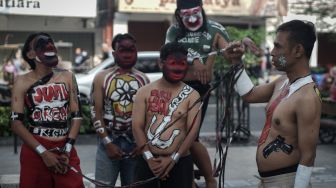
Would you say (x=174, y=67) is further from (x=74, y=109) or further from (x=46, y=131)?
(x=46, y=131)

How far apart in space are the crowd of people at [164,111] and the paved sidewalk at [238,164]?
201 cm

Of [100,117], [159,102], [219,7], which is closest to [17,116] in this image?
[100,117]

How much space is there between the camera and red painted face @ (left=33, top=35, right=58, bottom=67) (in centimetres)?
454

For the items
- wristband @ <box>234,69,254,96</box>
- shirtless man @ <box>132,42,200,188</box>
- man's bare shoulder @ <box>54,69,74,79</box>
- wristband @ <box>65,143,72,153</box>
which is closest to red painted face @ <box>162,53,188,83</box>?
shirtless man @ <box>132,42,200,188</box>

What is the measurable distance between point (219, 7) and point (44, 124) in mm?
20095

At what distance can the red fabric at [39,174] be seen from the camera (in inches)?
173

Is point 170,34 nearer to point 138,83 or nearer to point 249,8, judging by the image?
point 138,83

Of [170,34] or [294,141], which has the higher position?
[170,34]

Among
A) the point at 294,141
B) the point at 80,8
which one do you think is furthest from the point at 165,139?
the point at 80,8

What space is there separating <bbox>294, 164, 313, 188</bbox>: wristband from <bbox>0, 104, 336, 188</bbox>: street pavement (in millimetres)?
3134

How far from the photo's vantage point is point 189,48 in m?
5.21

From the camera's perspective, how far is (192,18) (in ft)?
17.0

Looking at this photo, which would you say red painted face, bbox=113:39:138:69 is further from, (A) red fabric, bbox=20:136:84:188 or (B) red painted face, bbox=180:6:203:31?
(A) red fabric, bbox=20:136:84:188

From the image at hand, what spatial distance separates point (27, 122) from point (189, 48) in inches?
64.6
